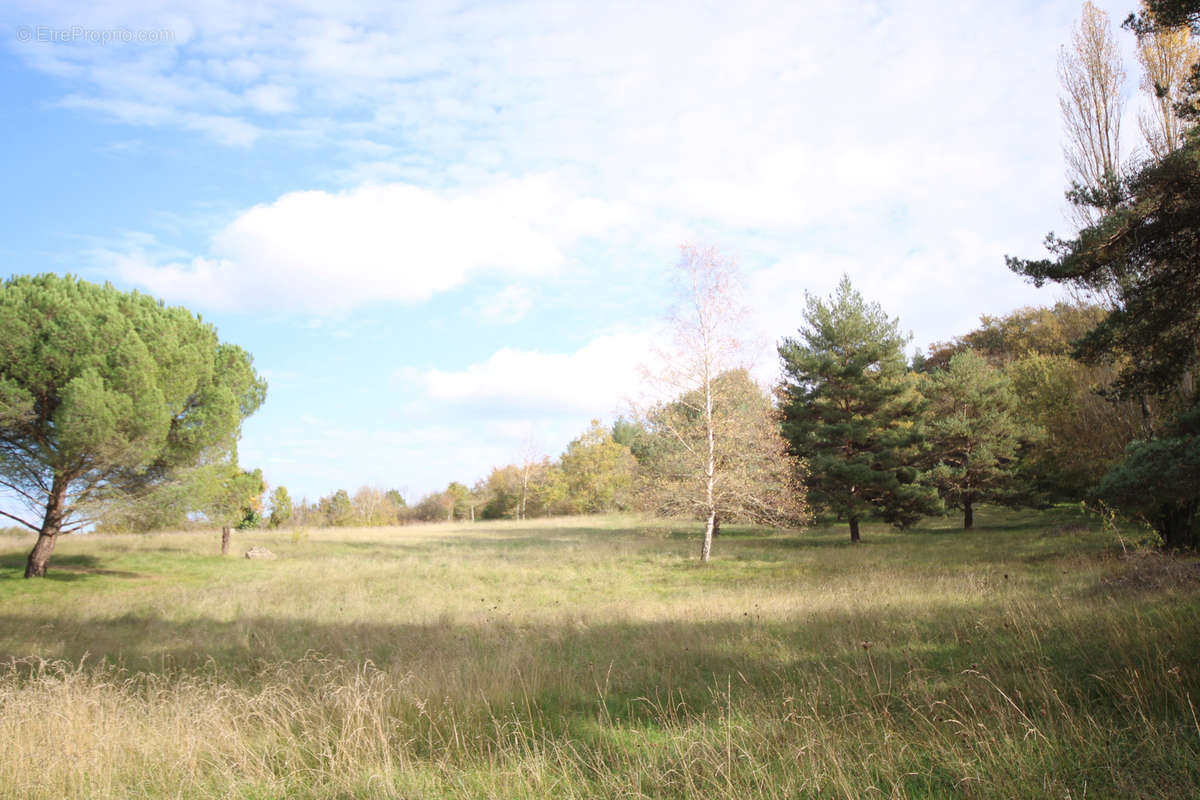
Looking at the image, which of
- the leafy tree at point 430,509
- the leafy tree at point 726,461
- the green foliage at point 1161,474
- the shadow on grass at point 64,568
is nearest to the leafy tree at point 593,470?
the leafy tree at point 430,509

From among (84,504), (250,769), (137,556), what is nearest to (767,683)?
(250,769)

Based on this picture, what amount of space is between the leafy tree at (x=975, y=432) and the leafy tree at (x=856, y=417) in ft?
Result: 8.74

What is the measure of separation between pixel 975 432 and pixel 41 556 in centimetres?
3775

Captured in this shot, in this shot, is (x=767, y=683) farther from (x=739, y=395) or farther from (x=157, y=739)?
A: (x=739, y=395)

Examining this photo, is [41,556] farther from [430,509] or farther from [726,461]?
[430,509]

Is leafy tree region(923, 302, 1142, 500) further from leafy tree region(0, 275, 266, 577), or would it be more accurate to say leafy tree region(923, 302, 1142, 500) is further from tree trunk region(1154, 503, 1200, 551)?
leafy tree region(0, 275, 266, 577)

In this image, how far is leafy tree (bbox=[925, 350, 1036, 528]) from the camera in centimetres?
2894

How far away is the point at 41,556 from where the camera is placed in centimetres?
1945

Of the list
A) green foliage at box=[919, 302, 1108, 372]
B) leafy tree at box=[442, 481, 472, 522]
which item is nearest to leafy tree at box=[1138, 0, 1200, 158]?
green foliage at box=[919, 302, 1108, 372]

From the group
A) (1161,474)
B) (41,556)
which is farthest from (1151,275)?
(41,556)

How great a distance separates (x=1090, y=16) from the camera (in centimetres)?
1923

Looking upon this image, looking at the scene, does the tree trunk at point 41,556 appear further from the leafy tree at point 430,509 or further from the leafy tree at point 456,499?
the leafy tree at point 430,509

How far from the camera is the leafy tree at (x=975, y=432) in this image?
28938mm

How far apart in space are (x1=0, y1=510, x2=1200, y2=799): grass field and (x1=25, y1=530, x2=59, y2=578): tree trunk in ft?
20.1
